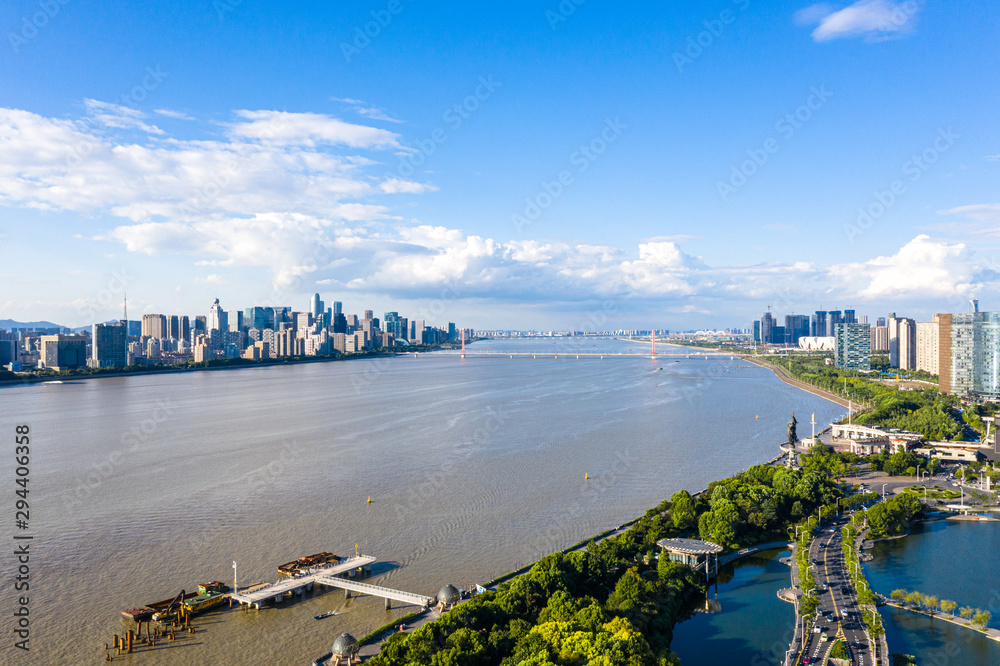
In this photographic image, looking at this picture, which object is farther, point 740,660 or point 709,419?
point 709,419

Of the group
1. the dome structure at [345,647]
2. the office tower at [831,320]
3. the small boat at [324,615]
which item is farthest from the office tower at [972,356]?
the office tower at [831,320]

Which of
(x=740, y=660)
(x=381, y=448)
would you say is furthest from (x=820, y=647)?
(x=381, y=448)

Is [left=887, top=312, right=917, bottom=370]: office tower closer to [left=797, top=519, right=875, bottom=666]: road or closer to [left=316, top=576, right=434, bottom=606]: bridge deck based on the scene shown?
[left=797, top=519, right=875, bottom=666]: road

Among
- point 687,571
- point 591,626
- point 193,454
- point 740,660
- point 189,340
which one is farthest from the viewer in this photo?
point 189,340

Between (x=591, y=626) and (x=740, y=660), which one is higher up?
(x=591, y=626)

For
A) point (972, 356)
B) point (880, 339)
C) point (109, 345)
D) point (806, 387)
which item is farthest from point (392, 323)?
point (972, 356)

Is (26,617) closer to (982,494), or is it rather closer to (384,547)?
(384,547)

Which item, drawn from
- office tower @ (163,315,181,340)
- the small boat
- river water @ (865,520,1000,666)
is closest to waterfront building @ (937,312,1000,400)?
river water @ (865,520,1000,666)
